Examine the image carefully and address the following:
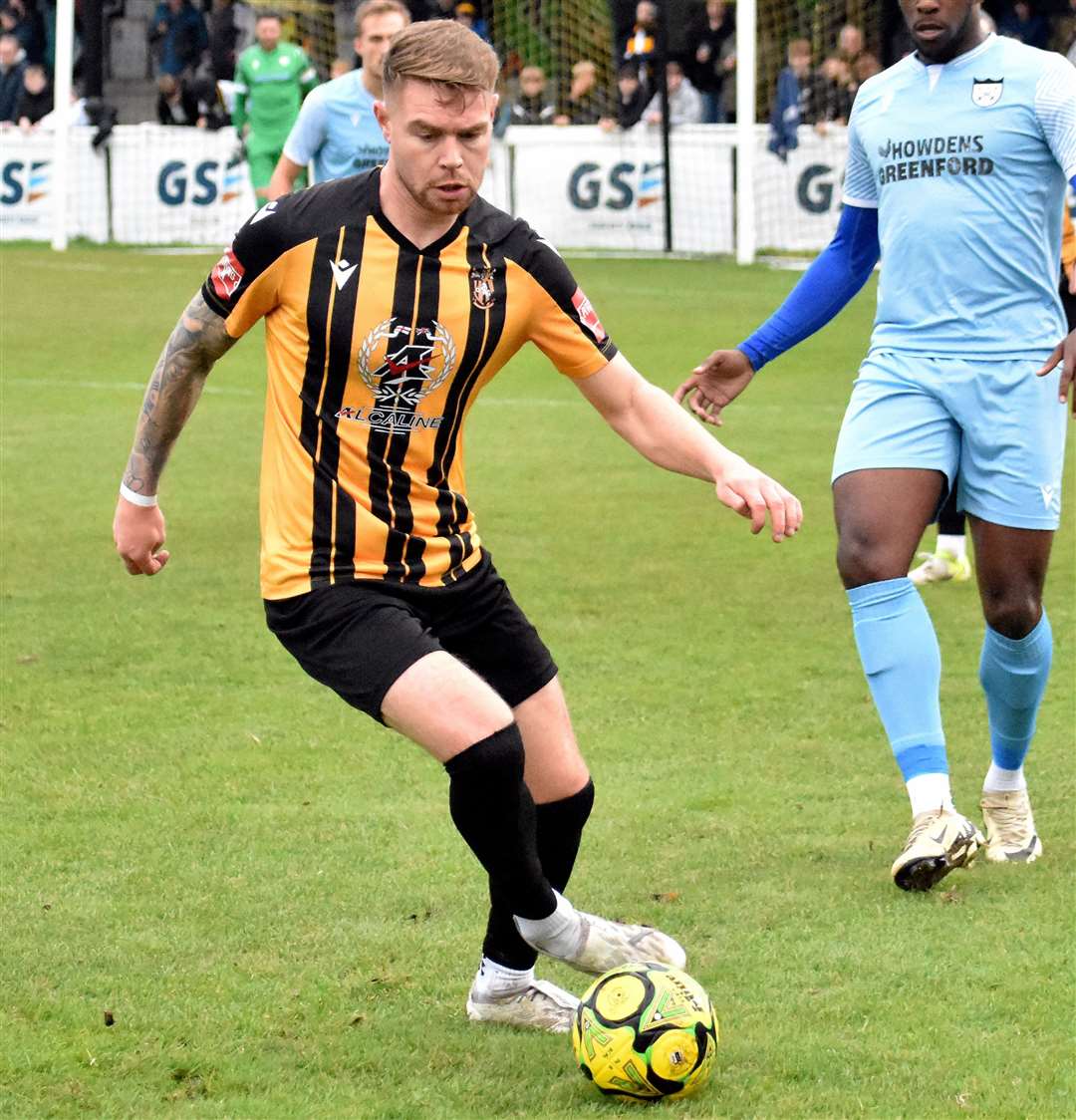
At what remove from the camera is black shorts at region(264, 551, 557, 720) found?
399 centimetres

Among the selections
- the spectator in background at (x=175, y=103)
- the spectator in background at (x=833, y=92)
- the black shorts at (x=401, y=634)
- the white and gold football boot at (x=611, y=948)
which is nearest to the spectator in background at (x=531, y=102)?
the spectator in background at (x=833, y=92)

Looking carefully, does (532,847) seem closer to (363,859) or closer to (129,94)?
(363,859)

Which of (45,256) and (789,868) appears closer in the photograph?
(789,868)

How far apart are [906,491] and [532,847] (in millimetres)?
1721

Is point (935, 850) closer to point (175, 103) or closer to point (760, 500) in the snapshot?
point (760, 500)

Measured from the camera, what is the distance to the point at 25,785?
6.10m

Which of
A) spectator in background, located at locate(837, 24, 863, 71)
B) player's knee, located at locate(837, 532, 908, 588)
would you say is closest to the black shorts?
player's knee, located at locate(837, 532, 908, 588)

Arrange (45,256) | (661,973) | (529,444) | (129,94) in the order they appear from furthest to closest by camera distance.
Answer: (129,94) → (45,256) → (529,444) → (661,973)

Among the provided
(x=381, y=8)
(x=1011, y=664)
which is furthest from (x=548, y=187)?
(x=1011, y=664)

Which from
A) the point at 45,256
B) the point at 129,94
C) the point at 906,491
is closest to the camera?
the point at 906,491

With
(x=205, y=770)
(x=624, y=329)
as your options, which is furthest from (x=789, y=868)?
(x=624, y=329)

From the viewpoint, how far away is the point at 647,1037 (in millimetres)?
3875

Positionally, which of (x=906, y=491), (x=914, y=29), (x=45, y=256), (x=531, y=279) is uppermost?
(x=914, y=29)

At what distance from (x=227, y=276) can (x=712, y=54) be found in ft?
68.7
